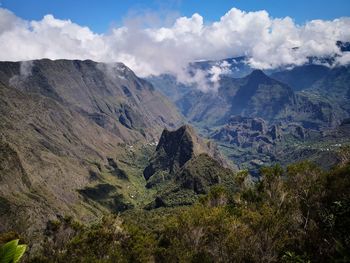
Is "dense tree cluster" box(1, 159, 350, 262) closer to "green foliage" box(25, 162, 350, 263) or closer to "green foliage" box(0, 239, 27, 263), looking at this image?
"green foliage" box(25, 162, 350, 263)

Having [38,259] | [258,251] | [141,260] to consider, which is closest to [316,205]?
[258,251]

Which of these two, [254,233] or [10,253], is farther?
[254,233]

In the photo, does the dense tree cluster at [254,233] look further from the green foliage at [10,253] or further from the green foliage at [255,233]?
the green foliage at [10,253]

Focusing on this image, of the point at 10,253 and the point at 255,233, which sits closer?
the point at 10,253

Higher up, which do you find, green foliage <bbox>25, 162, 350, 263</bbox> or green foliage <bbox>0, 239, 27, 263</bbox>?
green foliage <bbox>0, 239, 27, 263</bbox>

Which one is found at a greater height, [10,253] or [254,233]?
[10,253]

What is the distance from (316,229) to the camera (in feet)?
218

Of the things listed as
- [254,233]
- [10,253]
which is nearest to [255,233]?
[254,233]

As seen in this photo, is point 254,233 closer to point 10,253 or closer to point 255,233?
point 255,233

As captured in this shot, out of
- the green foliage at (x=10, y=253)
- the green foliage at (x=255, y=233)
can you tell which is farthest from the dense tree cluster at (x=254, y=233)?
the green foliage at (x=10, y=253)

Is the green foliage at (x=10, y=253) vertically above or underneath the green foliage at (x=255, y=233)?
above

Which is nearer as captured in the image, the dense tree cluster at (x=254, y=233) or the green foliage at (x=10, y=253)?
the green foliage at (x=10, y=253)

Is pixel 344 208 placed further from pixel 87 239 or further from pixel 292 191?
pixel 87 239

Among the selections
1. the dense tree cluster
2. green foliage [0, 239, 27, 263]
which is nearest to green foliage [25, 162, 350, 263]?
the dense tree cluster
